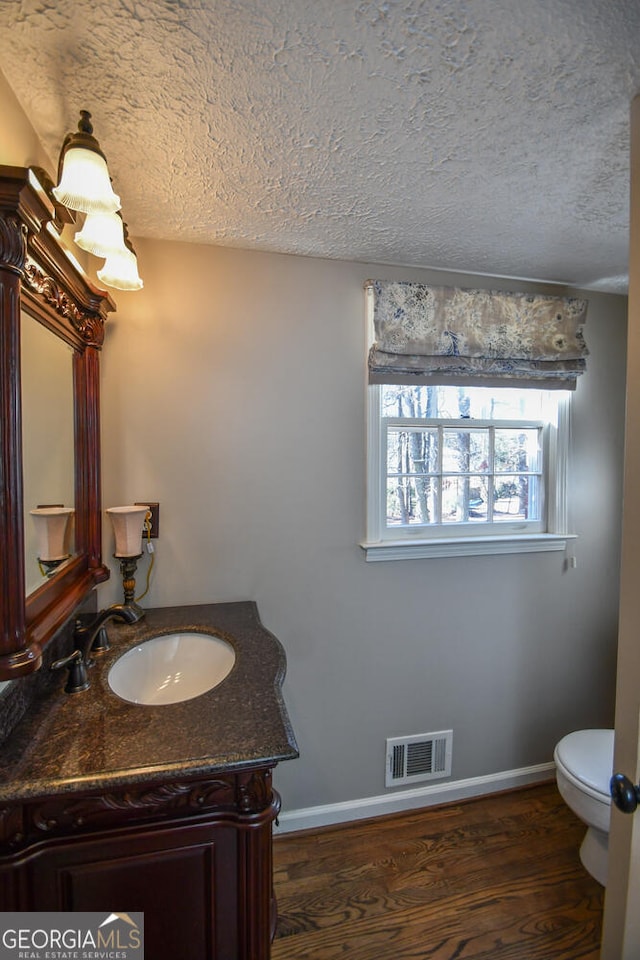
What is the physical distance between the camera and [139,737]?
85 cm

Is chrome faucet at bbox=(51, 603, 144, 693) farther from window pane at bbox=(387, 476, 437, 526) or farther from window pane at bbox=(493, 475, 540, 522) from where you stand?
window pane at bbox=(493, 475, 540, 522)

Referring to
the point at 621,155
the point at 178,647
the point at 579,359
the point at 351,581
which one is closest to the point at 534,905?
the point at 351,581

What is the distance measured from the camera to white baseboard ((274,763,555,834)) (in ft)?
5.52

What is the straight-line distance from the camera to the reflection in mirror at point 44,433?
934mm

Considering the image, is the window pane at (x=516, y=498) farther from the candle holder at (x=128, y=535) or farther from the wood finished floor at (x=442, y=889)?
the candle holder at (x=128, y=535)

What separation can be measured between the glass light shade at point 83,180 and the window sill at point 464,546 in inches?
56.3

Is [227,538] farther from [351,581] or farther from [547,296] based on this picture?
[547,296]

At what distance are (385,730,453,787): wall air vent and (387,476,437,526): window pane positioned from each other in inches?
39.2

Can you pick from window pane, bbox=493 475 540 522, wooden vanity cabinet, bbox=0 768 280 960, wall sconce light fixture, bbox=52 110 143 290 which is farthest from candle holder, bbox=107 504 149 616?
window pane, bbox=493 475 540 522

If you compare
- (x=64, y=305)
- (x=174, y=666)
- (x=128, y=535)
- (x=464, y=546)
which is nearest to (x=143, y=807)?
(x=174, y=666)

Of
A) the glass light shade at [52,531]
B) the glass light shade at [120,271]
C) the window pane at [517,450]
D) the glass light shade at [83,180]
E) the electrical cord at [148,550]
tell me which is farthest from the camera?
the window pane at [517,450]

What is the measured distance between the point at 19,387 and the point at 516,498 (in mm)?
2036

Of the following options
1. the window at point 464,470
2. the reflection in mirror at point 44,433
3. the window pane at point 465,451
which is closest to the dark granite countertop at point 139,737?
the reflection in mirror at point 44,433

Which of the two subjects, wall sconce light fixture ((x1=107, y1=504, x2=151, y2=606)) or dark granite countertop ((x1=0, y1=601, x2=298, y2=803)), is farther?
wall sconce light fixture ((x1=107, y1=504, x2=151, y2=606))
